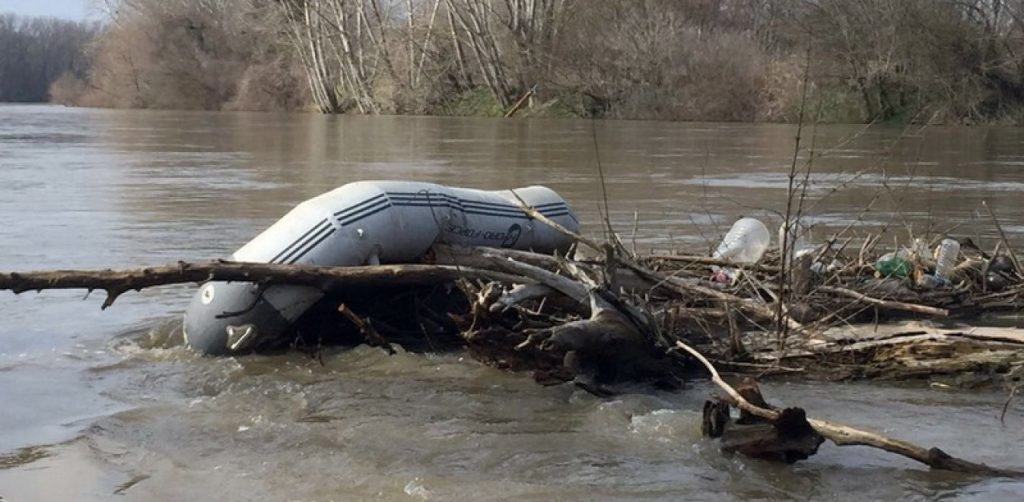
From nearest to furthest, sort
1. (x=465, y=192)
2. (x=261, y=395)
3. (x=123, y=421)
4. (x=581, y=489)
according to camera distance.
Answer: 1. (x=581, y=489)
2. (x=123, y=421)
3. (x=261, y=395)
4. (x=465, y=192)

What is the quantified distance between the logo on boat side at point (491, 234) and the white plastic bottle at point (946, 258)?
2.64 metres

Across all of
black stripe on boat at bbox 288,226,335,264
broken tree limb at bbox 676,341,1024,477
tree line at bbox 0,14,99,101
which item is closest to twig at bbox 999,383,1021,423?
broken tree limb at bbox 676,341,1024,477

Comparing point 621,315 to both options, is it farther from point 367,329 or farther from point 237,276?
point 237,276

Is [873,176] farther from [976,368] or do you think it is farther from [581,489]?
[581,489]

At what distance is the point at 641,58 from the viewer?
4525cm

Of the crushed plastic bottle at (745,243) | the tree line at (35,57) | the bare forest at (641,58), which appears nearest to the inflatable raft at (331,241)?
the crushed plastic bottle at (745,243)

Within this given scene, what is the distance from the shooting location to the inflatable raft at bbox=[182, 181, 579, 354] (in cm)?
705

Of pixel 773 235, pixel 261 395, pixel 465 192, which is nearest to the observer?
pixel 261 395

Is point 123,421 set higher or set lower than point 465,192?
lower

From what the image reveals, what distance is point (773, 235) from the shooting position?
1148 centimetres

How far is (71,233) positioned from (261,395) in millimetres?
6470

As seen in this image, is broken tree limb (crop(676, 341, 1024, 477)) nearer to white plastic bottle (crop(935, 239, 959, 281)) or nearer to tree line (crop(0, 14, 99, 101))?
white plastic bottle (crop(935, 239, 959, 281))

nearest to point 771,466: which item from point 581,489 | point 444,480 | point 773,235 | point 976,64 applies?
point 581,489

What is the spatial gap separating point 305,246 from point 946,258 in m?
4.04
